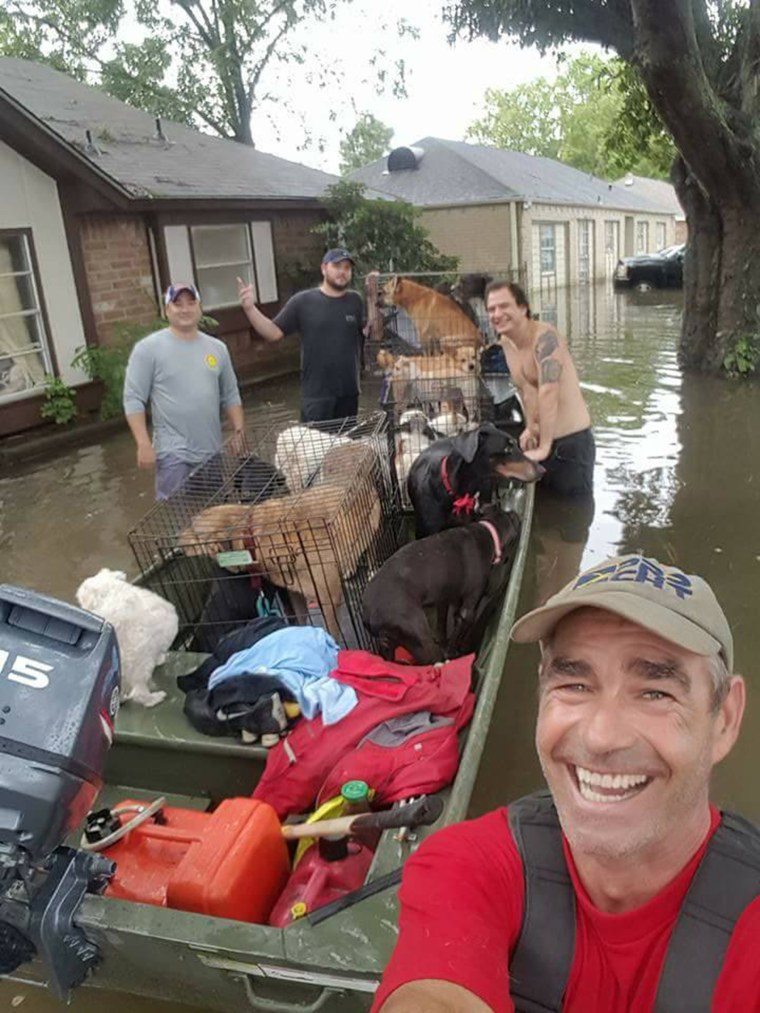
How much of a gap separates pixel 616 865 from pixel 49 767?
139 centimetres

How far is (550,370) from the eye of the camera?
17.7ft

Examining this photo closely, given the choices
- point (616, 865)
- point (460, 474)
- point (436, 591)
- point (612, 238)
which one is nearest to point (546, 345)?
point (460, 474)

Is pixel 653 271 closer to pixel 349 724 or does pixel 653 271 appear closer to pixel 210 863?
pixel 349 724

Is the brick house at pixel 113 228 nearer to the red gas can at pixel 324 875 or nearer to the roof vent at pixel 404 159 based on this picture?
the red gas can at pixel 324 875

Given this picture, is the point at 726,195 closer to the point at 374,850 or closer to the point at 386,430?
the point at 386,430

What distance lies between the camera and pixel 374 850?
7.67 feet

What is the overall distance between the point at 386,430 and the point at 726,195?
9.29 meters

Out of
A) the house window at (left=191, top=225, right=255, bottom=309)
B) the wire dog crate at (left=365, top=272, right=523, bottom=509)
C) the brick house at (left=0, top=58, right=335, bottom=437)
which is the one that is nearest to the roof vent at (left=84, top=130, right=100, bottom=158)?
the brick house at (left=0, top=58, right=335, bottom=437)

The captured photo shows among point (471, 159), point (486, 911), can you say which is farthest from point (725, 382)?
point (471, 159)

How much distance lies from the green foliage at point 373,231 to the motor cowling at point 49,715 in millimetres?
14179

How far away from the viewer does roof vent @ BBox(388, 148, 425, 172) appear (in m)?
24.5

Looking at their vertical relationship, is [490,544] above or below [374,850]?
above

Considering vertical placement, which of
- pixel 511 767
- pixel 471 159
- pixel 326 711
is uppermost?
pixel 471 159

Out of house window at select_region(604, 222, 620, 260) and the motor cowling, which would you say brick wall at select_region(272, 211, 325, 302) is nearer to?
the motor cowling
